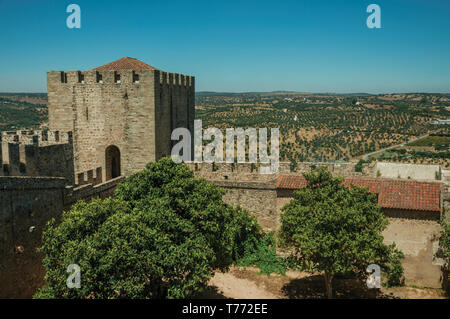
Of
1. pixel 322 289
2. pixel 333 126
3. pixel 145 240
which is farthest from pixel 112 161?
pixel 333 126

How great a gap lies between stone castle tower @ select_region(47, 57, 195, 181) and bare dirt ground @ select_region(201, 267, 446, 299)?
6.83m

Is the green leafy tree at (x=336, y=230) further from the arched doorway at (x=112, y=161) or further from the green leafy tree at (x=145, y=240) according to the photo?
the arched doorway at (x=112, y=161)

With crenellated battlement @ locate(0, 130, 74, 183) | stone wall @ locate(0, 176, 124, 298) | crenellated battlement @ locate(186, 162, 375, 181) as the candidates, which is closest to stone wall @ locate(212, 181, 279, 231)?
crenellated battlement @ locate(186, 162, 375, 181)

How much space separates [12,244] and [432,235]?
15568mm

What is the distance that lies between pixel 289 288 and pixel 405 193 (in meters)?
6.48

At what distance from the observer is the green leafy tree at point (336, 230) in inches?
500

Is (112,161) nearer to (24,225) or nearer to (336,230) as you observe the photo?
(24,225)

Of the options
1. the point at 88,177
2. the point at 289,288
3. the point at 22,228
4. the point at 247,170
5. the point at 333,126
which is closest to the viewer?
the point at 22,228

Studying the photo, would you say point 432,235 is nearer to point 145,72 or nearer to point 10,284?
point 145,72

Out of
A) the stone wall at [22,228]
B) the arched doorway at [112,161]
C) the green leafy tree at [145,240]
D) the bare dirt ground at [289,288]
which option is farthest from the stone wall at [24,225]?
the bare dirt ground at [289,288]

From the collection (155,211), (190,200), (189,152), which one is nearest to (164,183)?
(190,200)

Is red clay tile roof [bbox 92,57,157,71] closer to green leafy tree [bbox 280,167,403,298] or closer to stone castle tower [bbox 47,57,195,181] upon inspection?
stone castle tower [bbox 47,57,195,181]

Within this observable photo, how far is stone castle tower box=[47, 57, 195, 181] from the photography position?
18391mm

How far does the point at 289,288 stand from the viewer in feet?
53.7
